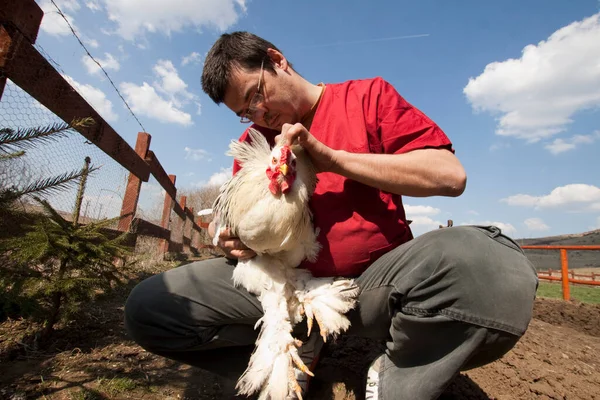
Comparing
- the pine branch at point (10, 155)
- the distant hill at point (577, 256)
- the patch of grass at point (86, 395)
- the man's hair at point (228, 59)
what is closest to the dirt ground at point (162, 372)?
the patch of grass at point (86, 395)

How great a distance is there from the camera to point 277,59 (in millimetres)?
1841

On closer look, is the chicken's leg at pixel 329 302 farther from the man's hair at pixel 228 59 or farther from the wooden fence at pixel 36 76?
the wooden fence at pixel 36 76

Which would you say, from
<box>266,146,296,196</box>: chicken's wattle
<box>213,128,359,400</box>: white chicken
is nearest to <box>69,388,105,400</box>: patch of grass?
<box>213,128,359,400</box>: white chicken

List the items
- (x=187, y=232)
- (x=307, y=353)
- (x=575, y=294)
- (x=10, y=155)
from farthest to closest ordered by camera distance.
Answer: (x=575, y=294) < (x=187, y=232) < (x=307, y=353) < (x=10, y=155)

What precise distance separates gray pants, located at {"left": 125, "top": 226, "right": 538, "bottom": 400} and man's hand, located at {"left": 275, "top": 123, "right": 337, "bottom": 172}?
19.9 inches

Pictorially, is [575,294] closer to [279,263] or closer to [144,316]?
[279,263]

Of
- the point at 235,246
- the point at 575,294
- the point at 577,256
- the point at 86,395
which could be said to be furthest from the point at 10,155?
the point at 577,256

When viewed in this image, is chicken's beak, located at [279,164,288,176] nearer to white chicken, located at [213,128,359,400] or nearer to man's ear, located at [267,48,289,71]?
white chicken, located at [213,128,359,400]

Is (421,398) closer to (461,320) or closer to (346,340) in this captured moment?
(461,320)

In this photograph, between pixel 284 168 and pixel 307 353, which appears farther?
pixel 307 353

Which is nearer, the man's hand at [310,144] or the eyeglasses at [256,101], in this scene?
the man's hand at [310,144]

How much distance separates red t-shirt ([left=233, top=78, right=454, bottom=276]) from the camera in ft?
5.09

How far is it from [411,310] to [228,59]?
1.50 meters

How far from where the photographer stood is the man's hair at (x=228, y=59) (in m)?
1.74
